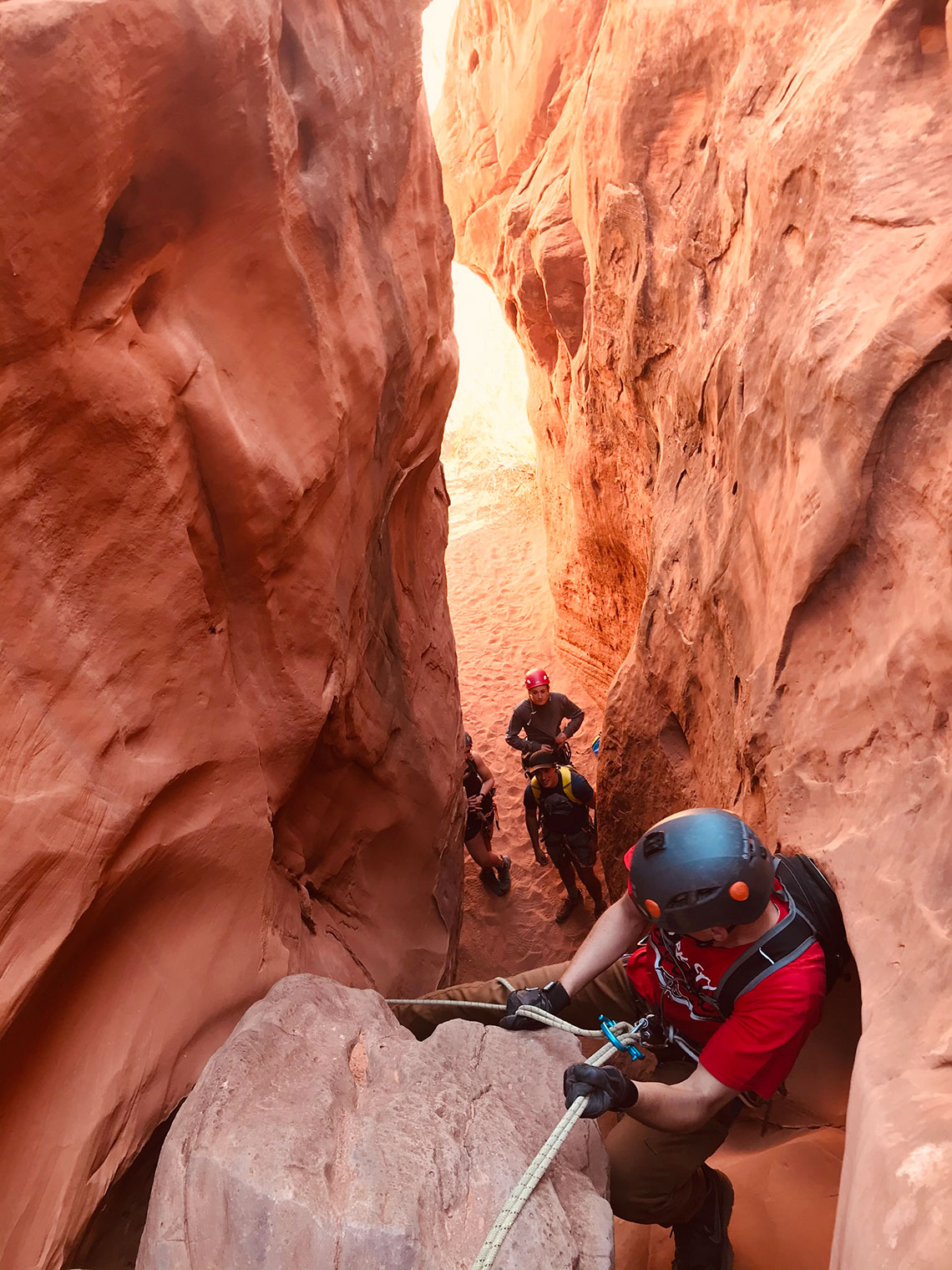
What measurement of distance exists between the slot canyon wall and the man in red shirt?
0.34 metres

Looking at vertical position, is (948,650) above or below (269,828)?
above

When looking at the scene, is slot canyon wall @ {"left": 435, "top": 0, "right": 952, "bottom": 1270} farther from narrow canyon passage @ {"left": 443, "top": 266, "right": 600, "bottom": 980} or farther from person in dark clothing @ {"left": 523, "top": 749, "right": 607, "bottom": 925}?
narrow canyon passage @ {"left": 443, "top": 266, "right": 600, "bottom": 980}

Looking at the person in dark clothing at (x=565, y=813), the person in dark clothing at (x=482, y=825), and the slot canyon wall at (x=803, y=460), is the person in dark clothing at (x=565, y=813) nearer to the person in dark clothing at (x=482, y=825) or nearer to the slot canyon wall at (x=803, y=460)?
the slot canyon wall at (x=803, y=460)

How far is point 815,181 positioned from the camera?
3641mm

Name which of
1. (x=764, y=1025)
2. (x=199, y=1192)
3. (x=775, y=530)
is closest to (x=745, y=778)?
(x=775, y=530)

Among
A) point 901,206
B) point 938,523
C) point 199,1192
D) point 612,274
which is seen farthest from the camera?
point 612,274

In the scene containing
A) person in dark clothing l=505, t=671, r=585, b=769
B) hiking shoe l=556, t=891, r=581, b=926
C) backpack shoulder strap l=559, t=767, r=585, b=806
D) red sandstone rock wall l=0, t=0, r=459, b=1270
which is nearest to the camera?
red sandstone rock wall l=0, t=0, r=459, b=1270

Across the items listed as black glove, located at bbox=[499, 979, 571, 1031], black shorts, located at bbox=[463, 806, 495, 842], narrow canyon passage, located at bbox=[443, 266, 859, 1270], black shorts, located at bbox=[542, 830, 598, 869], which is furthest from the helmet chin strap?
black shorts, located at bbox=[463, 806, 495, 842]

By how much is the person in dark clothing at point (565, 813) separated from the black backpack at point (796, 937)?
3.51 m

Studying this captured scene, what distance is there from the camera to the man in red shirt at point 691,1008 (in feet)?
8.68

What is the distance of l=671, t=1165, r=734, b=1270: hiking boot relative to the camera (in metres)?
3.16

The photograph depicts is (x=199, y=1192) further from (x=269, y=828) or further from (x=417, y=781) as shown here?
(x=417, y=781)

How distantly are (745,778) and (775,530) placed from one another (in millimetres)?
1150

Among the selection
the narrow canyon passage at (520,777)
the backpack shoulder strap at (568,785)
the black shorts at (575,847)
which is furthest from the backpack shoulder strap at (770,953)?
the black shorts at (575,847)
